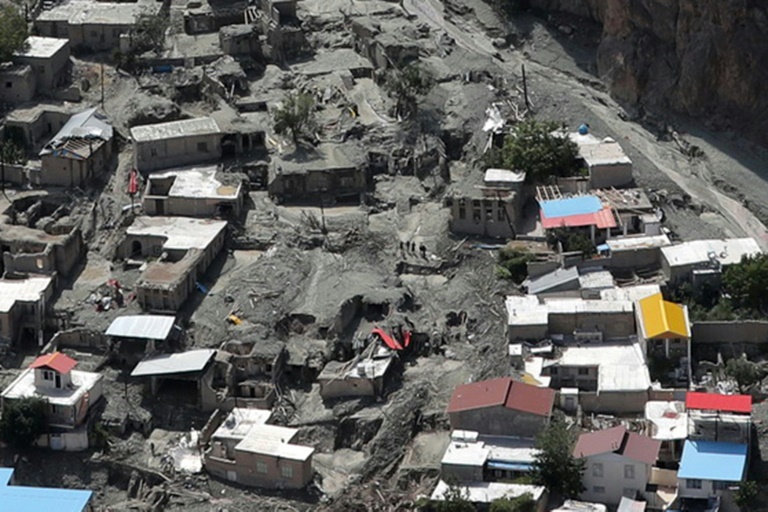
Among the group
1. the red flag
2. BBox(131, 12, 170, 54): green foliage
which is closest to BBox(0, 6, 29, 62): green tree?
BBox(131, 12, 170, 54): green foliage

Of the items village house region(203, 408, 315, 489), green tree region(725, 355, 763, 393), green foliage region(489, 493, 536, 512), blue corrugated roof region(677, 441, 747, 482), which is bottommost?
village house region(203, 408, 315, 489)

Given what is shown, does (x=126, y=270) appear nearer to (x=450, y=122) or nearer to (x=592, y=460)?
(x=450, y=122)

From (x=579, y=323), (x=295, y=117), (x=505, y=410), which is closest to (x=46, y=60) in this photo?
(x=295, y=117)

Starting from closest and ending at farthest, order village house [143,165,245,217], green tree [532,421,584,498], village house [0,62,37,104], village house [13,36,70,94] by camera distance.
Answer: green tree [532,421,584,498] < village house [143,165,245,217] < village house [0,62,37,104] < village house [13,36,70,94]

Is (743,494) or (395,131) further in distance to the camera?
(395,131)

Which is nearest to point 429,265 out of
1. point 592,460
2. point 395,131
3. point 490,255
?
point 490,255

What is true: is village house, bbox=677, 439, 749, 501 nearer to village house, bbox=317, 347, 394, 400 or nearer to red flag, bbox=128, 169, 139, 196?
village house, bbox=317, 347, 394, 400

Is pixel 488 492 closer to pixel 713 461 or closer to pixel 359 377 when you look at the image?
pixel 713 461
